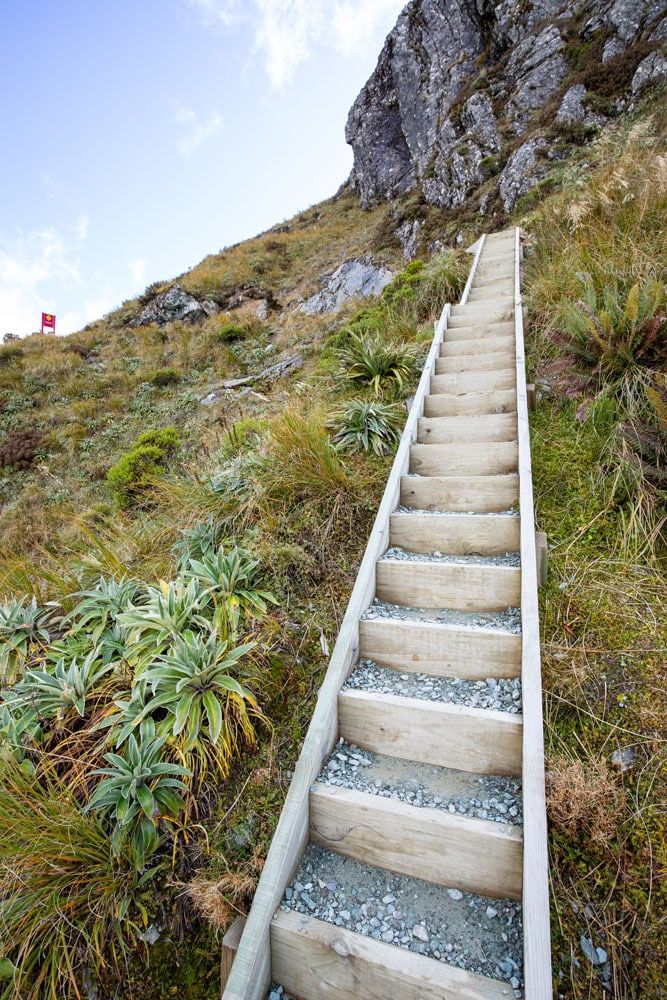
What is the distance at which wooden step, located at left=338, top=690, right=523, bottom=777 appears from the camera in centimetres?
189

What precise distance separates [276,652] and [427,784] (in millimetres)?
1093

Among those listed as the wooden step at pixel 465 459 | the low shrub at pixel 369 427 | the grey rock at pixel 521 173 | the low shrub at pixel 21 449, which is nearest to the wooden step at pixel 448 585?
the wooden step at pixel 465 459

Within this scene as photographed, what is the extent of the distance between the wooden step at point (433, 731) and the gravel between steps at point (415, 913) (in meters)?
0.46

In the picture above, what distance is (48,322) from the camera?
57.6 feet

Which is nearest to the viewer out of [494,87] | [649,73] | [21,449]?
[21,449]

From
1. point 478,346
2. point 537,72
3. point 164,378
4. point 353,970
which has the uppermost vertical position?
point 537,72

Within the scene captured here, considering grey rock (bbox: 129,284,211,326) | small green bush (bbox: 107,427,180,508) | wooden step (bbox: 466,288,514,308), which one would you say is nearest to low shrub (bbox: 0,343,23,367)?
grey rock (bbox: 129,284,211,326)

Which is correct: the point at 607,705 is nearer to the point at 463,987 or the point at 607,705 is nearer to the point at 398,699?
the point at 398,699

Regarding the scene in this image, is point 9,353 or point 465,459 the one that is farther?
point 9,353

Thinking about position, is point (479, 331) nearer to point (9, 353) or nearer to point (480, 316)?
point (480, 316)

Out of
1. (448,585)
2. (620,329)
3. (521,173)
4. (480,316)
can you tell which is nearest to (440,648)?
(448,585)

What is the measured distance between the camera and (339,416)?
4.31 m

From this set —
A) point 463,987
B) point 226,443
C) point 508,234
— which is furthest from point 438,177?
point 463,987

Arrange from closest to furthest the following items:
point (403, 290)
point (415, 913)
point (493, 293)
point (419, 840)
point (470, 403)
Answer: point (415, 913) → point (419, 840) → point (470, 403) → point (493, 293) → point (403, 290)
